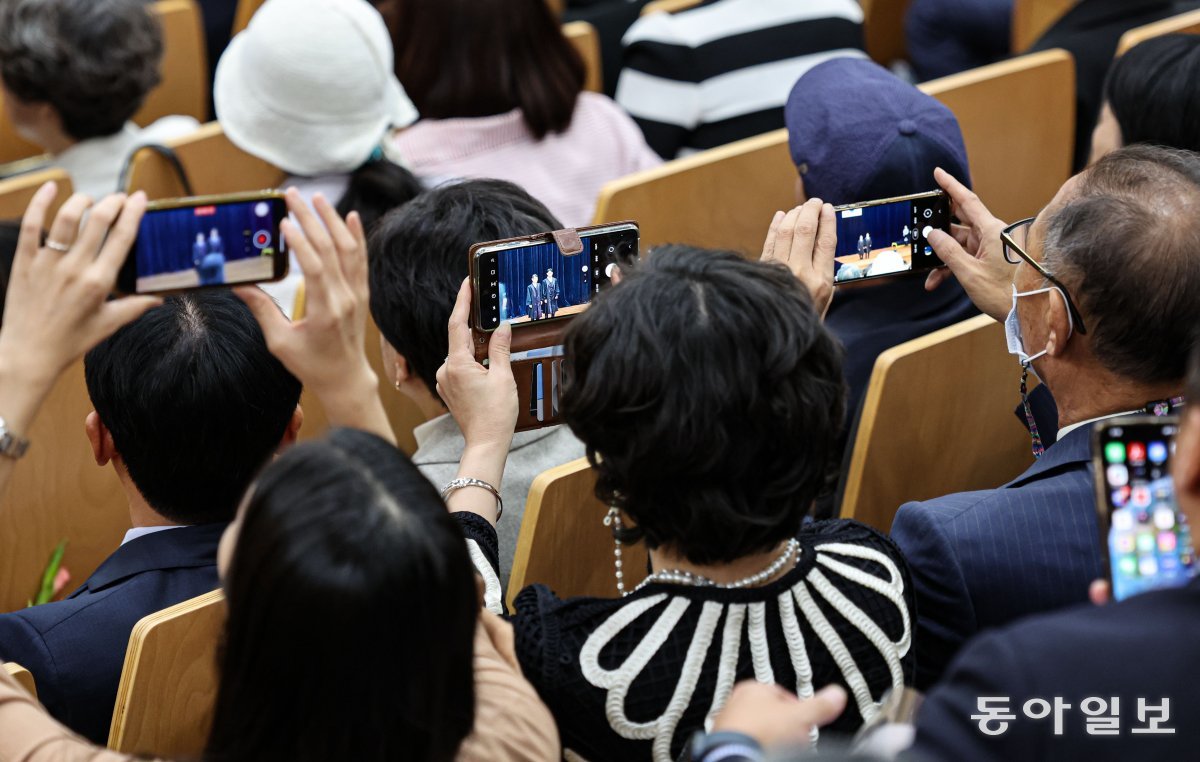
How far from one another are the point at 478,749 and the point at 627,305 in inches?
A: 16.7

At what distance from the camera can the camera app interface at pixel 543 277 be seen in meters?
1.54

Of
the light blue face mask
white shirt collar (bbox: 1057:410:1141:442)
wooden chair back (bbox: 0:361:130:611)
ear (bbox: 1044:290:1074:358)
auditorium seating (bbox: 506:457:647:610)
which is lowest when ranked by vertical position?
wooden chair back (bbox: 0:361:130:611)

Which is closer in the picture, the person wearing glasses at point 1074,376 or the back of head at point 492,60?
the person wearing glasses at point 1074,376

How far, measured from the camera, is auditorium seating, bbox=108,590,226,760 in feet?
4.46

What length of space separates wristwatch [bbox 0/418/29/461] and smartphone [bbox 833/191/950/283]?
100cm

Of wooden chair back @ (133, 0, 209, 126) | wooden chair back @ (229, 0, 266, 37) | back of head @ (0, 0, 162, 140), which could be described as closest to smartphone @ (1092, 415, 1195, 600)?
back of head @ (0, 0, 162, 140)

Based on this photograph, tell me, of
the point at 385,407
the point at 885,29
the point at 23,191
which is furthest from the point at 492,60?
the point at 885,29

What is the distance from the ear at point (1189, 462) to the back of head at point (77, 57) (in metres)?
2.39

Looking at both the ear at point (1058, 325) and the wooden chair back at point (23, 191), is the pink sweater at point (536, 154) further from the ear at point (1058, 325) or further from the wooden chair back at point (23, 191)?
the ear at point (1058, 325)

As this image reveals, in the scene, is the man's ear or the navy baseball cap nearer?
the man's ear

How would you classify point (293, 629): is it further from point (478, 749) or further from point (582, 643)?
point (582, 643)

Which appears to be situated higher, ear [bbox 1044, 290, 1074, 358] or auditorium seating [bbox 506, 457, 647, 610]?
ear [bbox 1044, 290, 1074, 358]

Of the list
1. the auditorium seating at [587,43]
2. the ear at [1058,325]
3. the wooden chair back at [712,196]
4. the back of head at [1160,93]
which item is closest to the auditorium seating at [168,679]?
the ear at [1058,325]

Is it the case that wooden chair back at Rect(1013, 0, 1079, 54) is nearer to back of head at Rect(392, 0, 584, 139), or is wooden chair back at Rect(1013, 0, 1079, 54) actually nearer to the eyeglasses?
back of head at Rect(392, 0, 584, 139)
